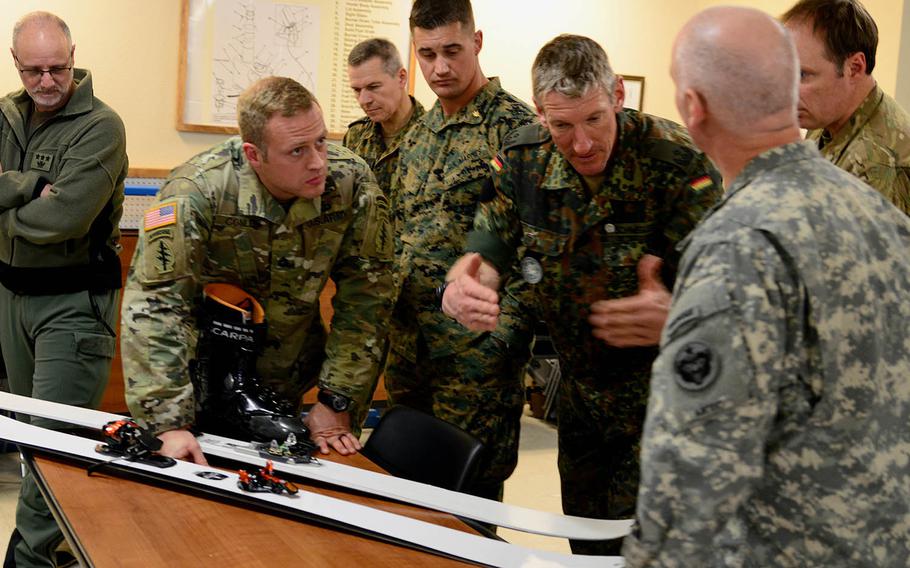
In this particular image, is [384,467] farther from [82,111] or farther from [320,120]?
[82,111]

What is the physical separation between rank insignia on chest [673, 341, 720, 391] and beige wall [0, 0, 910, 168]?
4433mm

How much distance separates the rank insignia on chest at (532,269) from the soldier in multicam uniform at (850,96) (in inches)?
30.9

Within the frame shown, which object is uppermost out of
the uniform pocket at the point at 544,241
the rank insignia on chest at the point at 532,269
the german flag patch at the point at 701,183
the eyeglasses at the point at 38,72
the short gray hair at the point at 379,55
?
the short gray hair at the point at 379,55

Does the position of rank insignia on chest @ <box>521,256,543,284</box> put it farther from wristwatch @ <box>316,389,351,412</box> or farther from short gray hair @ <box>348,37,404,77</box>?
short gray hair @ <box>348,37,404,77</box>

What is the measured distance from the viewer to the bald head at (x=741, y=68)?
138 cm

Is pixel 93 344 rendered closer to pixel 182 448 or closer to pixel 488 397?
pixel 182 448

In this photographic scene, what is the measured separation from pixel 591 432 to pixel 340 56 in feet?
11.4

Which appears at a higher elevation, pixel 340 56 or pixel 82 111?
pixel 340 56

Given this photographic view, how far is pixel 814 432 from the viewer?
136cm

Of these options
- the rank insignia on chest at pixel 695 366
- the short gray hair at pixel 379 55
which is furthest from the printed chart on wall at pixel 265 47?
the rank insignia on chest at pixel 695 366

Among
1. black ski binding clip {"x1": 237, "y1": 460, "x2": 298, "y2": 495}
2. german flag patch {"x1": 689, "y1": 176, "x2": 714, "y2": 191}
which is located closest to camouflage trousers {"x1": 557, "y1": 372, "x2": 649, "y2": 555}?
german flag patch {"x1": 689, "y1": 176, "x2": 714, "y2": 191}

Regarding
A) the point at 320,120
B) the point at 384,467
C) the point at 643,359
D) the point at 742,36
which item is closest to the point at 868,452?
the point at 742,36

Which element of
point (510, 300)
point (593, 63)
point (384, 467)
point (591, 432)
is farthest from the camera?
point (510, 300)

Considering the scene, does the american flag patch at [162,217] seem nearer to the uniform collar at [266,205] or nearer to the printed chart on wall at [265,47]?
the uniform collar at [266,205]
